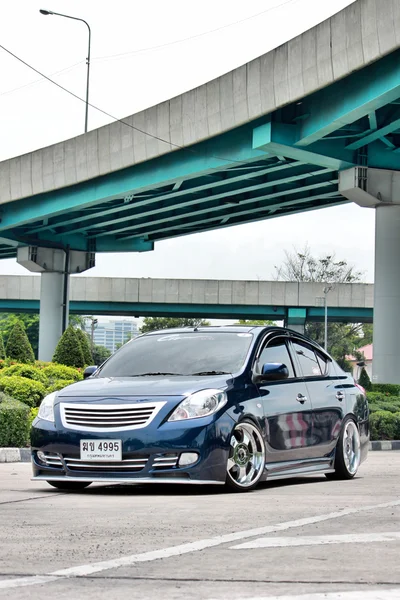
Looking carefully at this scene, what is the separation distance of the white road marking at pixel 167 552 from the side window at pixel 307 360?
3289 millimetres

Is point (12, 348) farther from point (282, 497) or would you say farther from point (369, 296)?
point (369, 296)

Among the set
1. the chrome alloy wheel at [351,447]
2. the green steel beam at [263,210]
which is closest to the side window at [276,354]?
the chrome alloy wheel at [351,447]

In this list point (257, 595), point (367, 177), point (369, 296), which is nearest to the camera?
point (257, 595)

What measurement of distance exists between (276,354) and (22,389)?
347 inches

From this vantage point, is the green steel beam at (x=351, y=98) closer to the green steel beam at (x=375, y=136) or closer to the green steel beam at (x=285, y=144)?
the green steel beam at (x=285, y=144)

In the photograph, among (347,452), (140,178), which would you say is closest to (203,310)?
(140,178)

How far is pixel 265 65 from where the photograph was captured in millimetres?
29781

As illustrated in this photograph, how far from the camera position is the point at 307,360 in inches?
428

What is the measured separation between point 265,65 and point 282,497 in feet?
74.1

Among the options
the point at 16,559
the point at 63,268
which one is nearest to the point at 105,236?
the point at 63,268

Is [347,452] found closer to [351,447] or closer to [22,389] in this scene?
[351,447]

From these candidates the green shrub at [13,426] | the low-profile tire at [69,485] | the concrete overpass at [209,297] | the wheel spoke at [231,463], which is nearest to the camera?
the wheel spoke at [231,463]

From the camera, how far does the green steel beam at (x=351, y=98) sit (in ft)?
83.8

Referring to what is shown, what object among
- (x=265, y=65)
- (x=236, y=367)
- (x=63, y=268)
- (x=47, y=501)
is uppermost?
(x=265, y=65)
